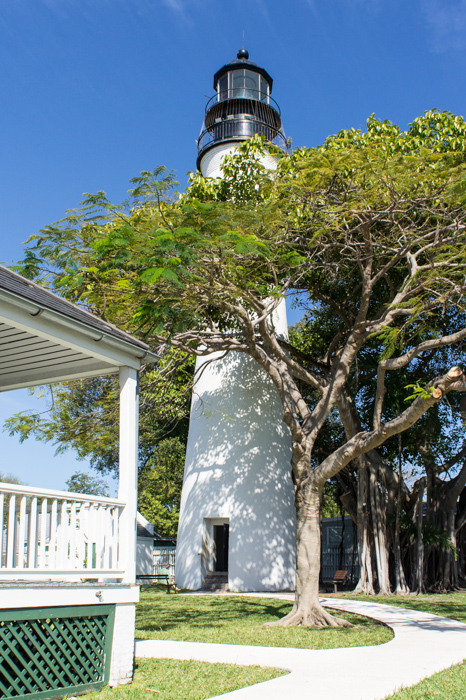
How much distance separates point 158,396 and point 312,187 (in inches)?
300

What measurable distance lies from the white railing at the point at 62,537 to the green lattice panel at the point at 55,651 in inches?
13.7

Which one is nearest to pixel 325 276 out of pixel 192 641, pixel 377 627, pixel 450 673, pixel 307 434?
pixel 307 434

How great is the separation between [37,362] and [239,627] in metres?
5.45

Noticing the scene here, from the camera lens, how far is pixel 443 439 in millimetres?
17328

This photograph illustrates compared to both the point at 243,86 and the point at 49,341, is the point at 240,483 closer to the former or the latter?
the point at 49,341

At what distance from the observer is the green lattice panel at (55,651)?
550 cm

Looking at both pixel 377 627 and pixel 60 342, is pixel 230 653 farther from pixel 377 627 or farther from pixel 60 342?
pixel 60 342

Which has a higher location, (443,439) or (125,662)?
(443,439)

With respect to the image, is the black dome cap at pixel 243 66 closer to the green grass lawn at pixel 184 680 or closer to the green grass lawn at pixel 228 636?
the green grass lawn at pixel 228 636

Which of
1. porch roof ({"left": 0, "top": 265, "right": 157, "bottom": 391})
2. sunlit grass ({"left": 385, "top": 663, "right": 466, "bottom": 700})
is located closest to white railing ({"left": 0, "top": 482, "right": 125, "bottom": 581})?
porch roof ({"left": 0, "top": 265, "right": 157, "bottom": 391})

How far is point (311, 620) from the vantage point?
9.99m

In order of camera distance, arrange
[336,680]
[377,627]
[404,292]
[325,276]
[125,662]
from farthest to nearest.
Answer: [325,276]
[404,292]
[377,627]
[125,662]
[336,680]

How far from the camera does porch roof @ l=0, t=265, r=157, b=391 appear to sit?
19.8 ft

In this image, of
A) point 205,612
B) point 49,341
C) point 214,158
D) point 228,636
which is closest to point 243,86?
point 214,158
